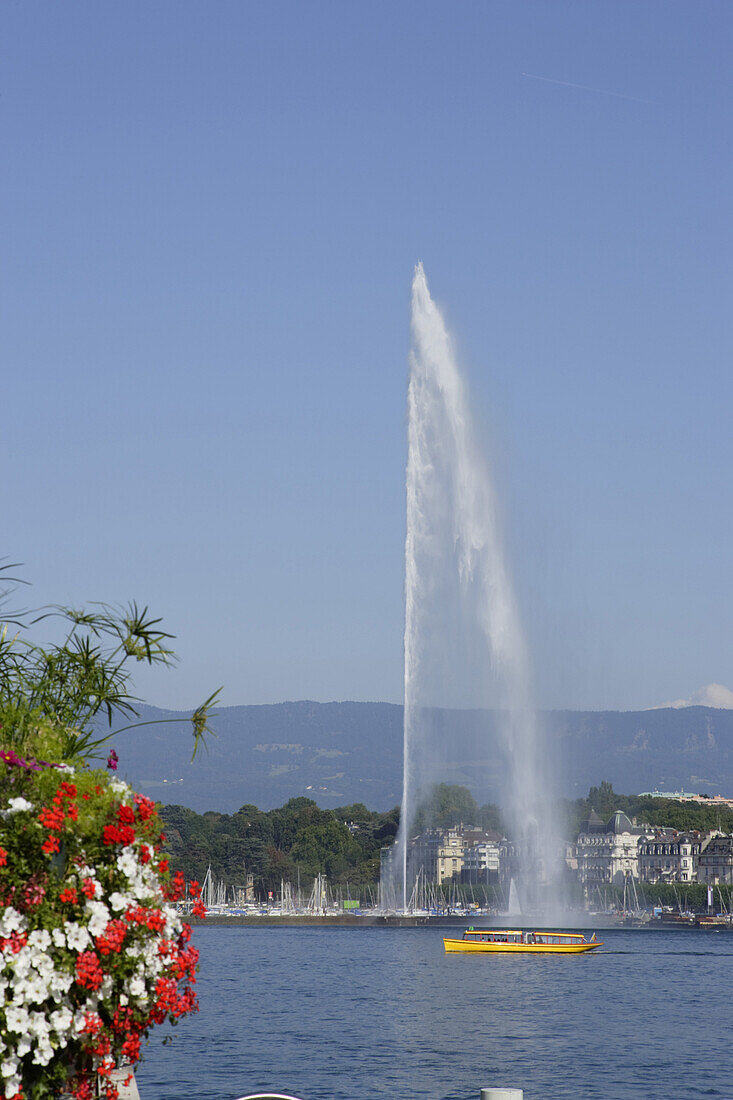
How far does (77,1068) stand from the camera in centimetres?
736

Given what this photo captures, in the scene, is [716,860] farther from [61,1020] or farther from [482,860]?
[61,1020]

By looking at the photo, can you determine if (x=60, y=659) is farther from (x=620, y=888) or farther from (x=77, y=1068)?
(x=620, y=888)

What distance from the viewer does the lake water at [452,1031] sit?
27250 mm

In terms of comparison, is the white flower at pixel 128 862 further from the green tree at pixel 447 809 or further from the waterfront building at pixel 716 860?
the waterfront building at pixel 716 860

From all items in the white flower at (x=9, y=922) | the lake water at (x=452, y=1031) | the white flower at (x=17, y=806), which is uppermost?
the white flower at (x=17, y=806)

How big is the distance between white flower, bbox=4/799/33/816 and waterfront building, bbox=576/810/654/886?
157 metres

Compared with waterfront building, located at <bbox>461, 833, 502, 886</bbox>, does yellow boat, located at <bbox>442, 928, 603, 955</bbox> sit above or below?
below

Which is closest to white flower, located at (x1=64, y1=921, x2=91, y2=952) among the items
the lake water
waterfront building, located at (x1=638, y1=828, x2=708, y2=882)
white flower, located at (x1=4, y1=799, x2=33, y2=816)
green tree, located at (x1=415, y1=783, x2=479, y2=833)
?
white flower, located at (x1=4, y1=799, x2=33, y2=816)

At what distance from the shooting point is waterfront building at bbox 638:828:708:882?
520ft

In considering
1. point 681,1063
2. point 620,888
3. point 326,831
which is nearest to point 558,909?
point 620,888

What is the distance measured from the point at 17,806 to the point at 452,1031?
3231cm

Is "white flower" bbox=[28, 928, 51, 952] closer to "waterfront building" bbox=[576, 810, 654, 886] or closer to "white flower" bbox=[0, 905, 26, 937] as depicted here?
"white flower" bbox=[0, 905, 26, 937]

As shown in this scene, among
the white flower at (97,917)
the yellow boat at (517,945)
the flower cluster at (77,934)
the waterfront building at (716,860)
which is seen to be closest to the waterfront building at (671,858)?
the waterfront building at (716,860)

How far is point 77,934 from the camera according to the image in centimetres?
702
